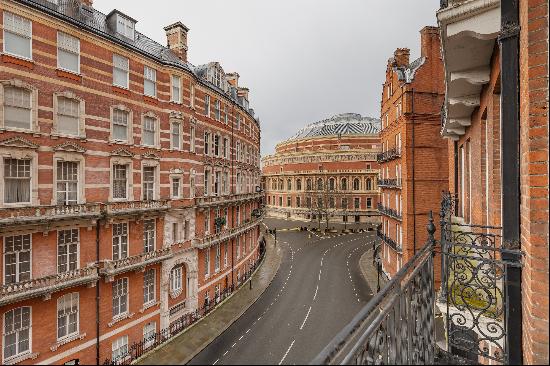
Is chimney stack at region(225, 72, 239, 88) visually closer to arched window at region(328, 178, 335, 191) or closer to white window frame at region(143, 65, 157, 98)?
white window frame at region(143, 65, 157, 98)

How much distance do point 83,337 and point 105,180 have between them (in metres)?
7.99

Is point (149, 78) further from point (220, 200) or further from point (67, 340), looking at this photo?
point (67, 340)

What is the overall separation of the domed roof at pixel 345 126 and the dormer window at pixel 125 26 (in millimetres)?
56973

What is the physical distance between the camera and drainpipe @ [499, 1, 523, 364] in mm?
3643

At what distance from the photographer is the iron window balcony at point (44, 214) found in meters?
11.9

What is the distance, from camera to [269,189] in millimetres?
74062

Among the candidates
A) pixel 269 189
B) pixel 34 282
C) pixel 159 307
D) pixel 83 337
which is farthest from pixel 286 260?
pixel 269 189

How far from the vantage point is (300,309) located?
72.3 feet

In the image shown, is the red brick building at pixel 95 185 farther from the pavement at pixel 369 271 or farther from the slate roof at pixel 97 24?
the pavement at pixel 369 271

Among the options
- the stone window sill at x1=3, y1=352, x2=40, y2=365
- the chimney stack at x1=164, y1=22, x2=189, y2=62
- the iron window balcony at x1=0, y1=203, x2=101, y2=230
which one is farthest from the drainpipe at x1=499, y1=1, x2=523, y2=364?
the chimney stack at x1=164, y1=22, x2=189, y2=62

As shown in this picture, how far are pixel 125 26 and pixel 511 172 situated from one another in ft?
69.7

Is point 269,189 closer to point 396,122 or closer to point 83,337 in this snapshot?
point 396,122

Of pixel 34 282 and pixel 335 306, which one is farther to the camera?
pixel 335 306

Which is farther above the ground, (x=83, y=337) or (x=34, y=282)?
(x=34, y=282)
